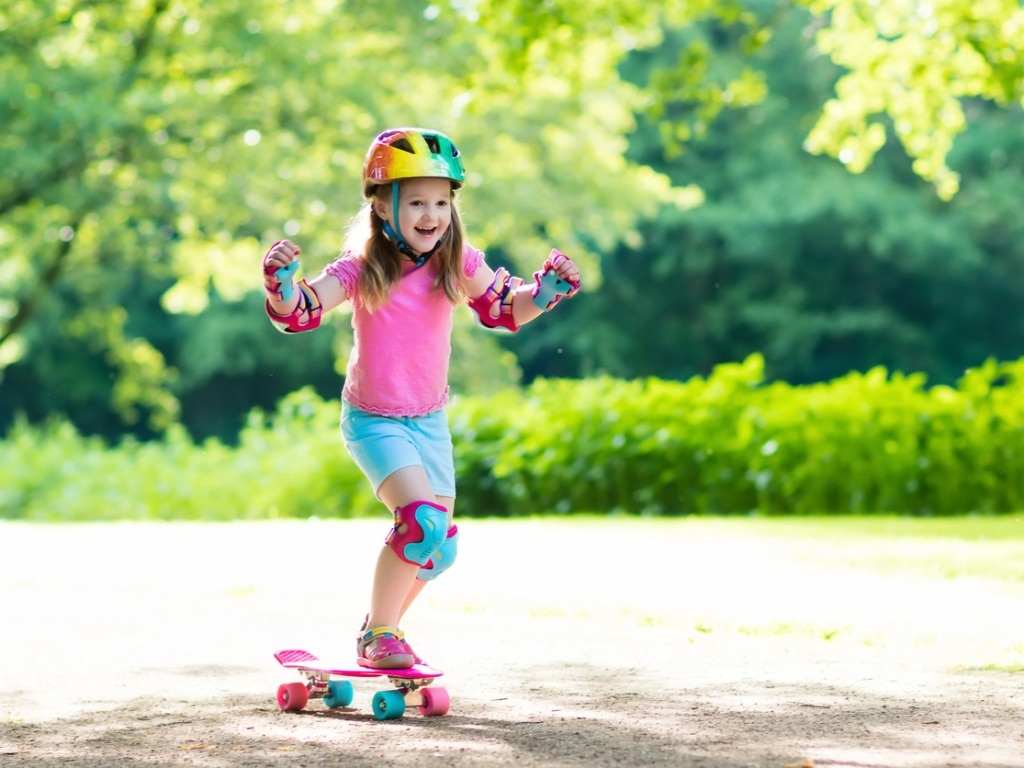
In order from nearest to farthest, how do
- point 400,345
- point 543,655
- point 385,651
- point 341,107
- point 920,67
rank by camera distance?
1. point 385,651
2. point 400,345
3. point 543,655
4. point 920,67
5. point 341,107

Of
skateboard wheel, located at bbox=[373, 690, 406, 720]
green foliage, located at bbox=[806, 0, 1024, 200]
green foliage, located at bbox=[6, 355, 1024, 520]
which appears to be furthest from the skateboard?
green foliage, located at bbox=[806, 0, 1024, 200]

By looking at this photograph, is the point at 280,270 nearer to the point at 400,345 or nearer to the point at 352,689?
the point at 400,345

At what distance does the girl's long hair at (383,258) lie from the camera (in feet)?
14.1

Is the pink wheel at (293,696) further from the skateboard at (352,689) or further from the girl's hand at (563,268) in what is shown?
the girl's hand at (563,268)

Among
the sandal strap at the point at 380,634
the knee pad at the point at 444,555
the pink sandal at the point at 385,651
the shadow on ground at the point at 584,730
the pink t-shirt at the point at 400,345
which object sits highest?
the pink t-shirt at the point at 400,345

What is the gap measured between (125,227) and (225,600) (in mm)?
16068

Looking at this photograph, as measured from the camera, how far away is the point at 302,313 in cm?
411

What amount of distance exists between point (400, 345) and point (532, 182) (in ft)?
53.9

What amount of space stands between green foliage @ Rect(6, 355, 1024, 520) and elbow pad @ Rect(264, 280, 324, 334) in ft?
22.8

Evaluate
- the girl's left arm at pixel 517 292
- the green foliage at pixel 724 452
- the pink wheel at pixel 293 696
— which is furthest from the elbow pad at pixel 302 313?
the green foliage at pixel 724 452

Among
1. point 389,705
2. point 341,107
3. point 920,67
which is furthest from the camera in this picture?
point 341,107

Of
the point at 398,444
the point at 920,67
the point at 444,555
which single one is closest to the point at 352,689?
the point at 444,555

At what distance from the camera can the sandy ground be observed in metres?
3.65

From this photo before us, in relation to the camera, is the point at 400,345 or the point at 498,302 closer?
the point at 400,345
